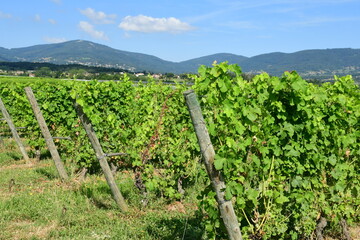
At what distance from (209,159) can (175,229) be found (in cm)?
233

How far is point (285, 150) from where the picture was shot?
486 centimetres

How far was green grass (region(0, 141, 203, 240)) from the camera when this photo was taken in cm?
528

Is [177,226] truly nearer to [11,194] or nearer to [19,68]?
[11,194]

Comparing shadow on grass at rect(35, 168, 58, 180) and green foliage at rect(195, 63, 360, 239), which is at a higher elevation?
green foliage at rect(195, 63, 360, 239)

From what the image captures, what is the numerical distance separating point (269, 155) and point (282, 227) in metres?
0.99

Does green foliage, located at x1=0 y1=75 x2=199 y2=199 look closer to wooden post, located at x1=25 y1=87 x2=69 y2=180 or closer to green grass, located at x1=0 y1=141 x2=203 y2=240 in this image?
green grass, located at x1=0 y1=141 x2=203 y2=240

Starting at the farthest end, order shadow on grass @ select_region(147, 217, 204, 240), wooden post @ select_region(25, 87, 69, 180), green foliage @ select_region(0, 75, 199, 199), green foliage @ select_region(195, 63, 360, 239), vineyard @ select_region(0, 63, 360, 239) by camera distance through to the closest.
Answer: wooden post @ select_region(25, 87, 69, 180) → green foliage @ select_region(0, 75, 199, 199) → shadow on grass @ select_region(147, 217, 204, 240) → green foliage @ select_region(195, 63, 360, 239) → vineyard @ select_region(0, 63, 360, 239)

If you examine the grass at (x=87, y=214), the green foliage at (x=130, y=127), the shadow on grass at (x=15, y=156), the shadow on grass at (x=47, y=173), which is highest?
the green foliage at (x=130, y=127)

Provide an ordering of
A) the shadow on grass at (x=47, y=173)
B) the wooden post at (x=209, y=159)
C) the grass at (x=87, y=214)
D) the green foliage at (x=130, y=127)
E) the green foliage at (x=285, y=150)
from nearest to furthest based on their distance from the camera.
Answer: the wooden post at (x=209, y=159)
the green foliage at (x=285, y=150)
the grass at (x=87, y=214)
the green foliage at (x=130, y=127)
the shadow on grass at (x=47, y=173)

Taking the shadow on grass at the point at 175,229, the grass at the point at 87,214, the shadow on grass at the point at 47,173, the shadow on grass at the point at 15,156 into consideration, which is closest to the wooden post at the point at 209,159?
the grass at the point at 87,214

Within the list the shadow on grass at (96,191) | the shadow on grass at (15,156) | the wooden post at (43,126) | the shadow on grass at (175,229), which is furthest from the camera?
the shadow on grass at (15,156)

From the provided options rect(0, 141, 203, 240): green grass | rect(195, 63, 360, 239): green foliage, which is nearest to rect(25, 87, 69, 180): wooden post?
rect(0, 141, 203, 240): green grass

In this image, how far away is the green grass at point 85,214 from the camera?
528 centimetres

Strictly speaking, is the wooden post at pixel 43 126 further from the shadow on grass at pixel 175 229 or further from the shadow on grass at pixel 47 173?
the shadow on grass at pixel 175 229
